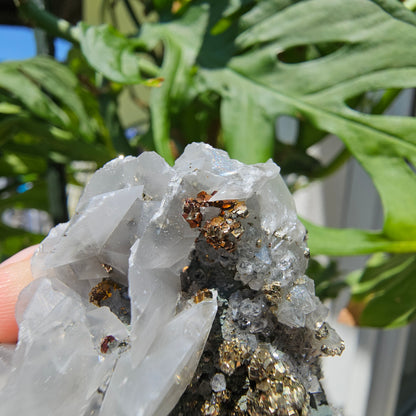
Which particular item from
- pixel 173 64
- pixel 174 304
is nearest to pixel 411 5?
pixel 173 64

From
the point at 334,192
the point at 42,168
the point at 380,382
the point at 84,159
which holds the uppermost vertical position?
the point at 84,159

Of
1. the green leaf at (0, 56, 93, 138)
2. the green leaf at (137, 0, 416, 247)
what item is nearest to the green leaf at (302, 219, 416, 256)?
the green leaf at (137, 0, 416, 247)

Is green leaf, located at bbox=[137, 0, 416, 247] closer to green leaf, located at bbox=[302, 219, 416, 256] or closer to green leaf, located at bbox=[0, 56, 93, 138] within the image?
green leaf, located at bbox=[302, 219, 416, 256]

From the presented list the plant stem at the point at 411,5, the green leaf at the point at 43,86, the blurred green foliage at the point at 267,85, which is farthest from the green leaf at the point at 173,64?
the plant stem at the point at 411,5

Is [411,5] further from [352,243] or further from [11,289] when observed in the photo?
[11,289]

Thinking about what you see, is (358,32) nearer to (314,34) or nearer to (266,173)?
(314,34)

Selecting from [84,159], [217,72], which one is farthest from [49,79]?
[217,72]
